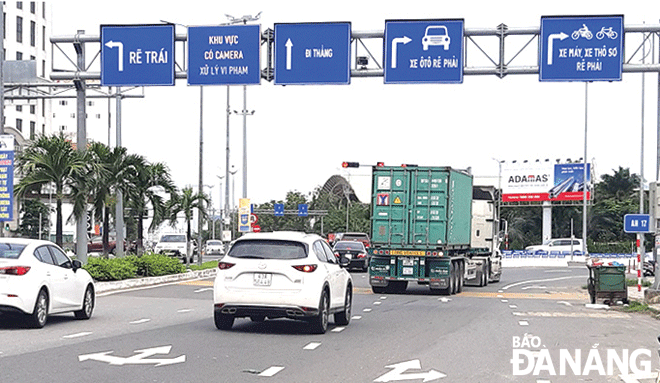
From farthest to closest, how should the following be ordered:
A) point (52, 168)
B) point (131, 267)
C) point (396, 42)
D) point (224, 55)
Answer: point (131, 267)
point (224, 55)
point (52, 168)
point (396, 42)

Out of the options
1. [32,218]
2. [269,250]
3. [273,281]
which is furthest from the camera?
[32,218]

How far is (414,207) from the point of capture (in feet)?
91.6

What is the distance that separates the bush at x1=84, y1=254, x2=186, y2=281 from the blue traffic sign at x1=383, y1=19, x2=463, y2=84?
961 cm

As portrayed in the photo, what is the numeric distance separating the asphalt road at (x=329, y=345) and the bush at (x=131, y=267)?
4.50 m

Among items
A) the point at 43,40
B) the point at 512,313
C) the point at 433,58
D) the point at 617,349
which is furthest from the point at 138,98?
the point at 43,40

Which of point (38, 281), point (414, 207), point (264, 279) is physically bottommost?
point (38, 281)

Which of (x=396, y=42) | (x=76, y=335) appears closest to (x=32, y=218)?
(x=396, y=42)

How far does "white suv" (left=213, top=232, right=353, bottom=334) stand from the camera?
15.3 meters

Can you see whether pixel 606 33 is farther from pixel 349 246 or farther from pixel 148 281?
pixel 349 246

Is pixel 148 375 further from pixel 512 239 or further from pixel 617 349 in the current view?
pixel 512 239

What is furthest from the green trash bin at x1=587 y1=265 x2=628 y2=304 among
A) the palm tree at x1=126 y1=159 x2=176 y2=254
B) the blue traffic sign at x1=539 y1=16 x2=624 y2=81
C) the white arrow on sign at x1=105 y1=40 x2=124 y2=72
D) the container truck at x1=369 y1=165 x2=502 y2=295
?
the palm tree at x1=126 y1=159 x2=176 y2=254

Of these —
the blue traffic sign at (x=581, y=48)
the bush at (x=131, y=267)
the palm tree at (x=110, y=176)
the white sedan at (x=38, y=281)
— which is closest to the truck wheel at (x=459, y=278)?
the blue traffic sign at (x=581, y=48)

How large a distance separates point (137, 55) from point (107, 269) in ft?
20.3

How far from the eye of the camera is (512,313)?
21.8 meters
